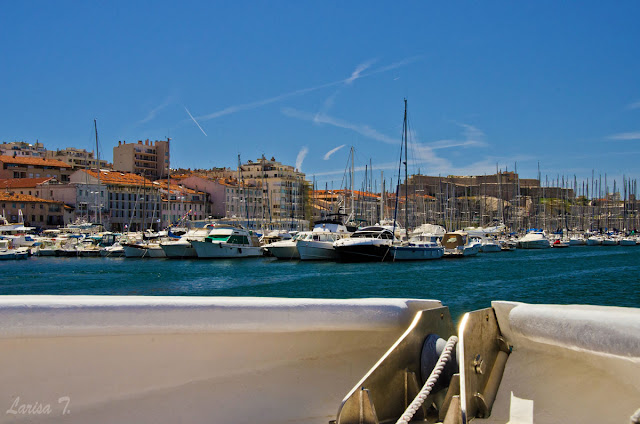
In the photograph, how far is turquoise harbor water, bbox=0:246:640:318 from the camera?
2573 centimetres

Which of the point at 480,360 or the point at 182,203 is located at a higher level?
the point at 182,203

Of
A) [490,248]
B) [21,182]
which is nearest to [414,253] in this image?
[490,248]

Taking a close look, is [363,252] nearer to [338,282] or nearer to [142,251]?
[338,282]

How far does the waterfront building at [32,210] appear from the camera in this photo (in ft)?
280

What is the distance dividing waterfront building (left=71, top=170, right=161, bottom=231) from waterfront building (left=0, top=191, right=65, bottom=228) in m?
3.65

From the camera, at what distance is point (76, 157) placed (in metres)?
127

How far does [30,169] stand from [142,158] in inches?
898

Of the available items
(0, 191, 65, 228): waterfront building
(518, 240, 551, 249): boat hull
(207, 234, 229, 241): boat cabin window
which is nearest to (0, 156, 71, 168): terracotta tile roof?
(0, 191, 65, 228): waterfront building

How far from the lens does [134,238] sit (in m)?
68.4

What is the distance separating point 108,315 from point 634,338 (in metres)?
2.83

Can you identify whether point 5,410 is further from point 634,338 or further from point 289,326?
point 634,338

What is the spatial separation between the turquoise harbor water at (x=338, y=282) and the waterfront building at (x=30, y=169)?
65.9m

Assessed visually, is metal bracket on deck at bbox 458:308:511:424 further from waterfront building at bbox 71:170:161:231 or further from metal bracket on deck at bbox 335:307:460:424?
waterfront building at bbox 71:170:161:231

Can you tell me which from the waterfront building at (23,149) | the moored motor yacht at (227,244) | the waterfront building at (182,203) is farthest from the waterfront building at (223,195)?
the moored motor yacht at (227,244)
